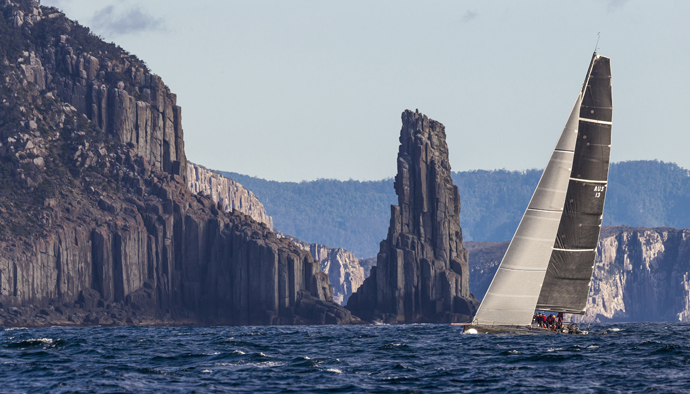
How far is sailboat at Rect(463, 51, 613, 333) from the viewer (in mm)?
69562

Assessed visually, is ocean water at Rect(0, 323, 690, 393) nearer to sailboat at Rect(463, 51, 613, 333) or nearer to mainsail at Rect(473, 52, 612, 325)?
sailboat at Rect(463, 51, 613, 333)

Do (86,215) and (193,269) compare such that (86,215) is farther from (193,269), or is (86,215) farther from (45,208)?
(193,269)

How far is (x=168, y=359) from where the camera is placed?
6238 centimetres

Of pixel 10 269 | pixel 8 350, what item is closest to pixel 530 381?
pixel 8 350

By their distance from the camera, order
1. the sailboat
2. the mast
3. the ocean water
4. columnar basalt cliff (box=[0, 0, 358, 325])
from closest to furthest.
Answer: the ocean water < the sailboat < the mast < columnar basalt cliff (box=[0, 0, 358, 325])

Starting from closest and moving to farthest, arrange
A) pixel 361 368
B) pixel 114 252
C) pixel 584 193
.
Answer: pixel 361 368 → pixel 584 193 → pixel 114 252

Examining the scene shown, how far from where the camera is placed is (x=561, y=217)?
70562 millimetres

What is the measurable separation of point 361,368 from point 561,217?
71.0ft

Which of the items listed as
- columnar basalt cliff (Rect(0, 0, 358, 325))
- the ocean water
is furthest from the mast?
columnar basalt cliff (Rect(0, 0, 358, 325))

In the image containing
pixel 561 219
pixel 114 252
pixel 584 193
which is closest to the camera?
pixel 584 193

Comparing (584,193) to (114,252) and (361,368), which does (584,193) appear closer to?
(361,368)

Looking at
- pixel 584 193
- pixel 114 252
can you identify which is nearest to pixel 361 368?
pixel 584 193

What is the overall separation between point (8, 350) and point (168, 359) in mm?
15104

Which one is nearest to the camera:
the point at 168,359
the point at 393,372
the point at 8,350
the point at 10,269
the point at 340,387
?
the point at 340,387
